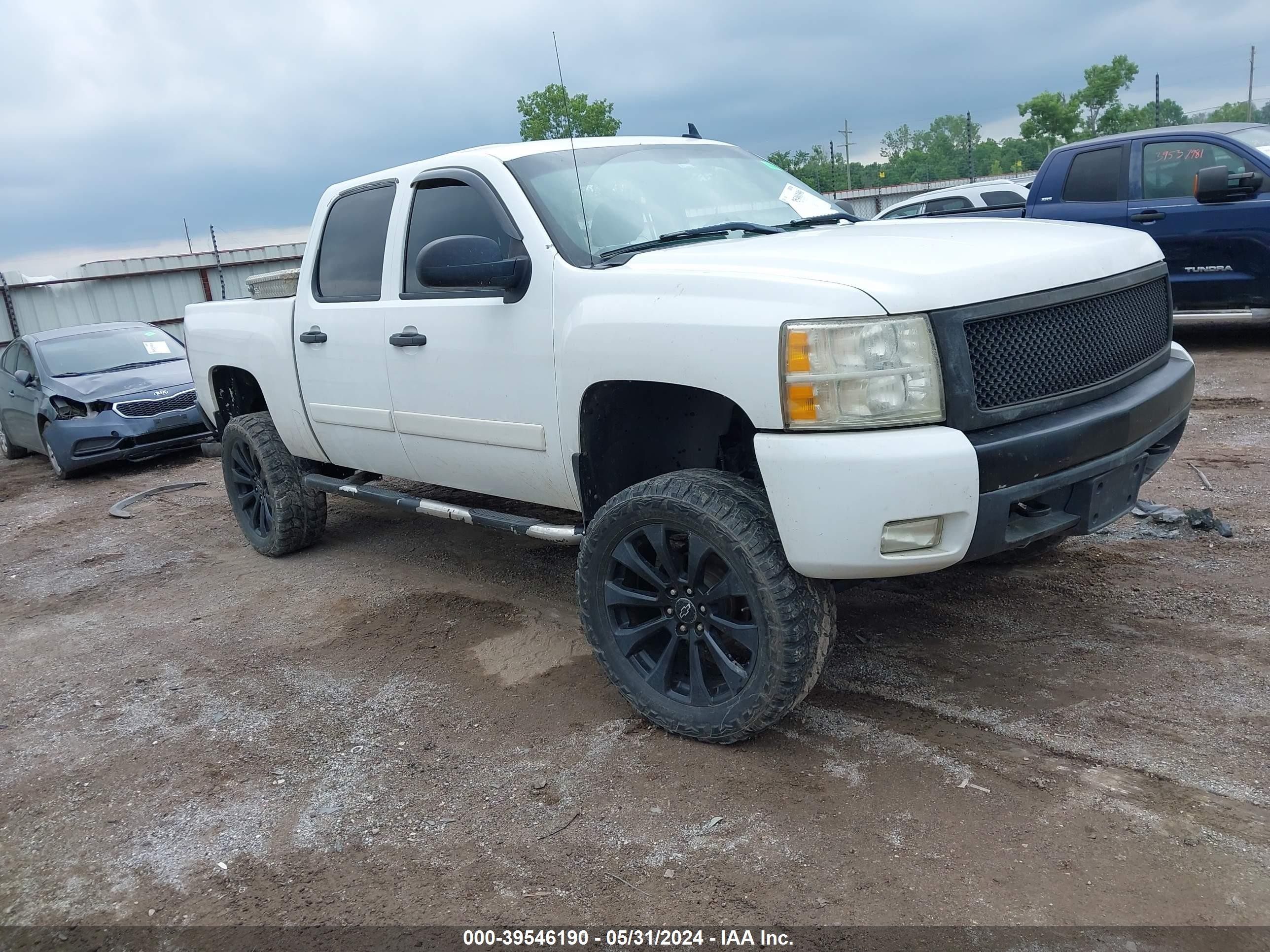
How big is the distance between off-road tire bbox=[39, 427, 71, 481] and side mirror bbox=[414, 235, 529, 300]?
790cm

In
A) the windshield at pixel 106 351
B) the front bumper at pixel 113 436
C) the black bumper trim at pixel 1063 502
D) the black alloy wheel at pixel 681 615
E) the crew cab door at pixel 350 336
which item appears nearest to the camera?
the black bumper trim at pixel 1063 502

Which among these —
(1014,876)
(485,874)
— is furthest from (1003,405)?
(485,874)

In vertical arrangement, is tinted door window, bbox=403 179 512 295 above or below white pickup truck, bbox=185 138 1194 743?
above

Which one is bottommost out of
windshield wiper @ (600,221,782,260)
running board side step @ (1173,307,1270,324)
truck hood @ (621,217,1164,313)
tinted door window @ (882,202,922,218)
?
running board side step @ (1173,307,1270,324)

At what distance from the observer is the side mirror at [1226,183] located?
26.2ft

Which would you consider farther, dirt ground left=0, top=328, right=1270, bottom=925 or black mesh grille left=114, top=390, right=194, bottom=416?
black mesh grille left=114, top=390, right=194, bottom=416

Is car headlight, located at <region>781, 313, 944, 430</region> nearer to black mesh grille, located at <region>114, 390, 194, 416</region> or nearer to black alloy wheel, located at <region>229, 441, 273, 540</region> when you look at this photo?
black alloy wheel, located at <region>229, 441, 273, 540</region>

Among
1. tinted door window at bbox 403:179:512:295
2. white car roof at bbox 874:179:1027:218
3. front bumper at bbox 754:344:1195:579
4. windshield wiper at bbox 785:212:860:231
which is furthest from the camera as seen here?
white car roof at bbox 874:179:1027:218

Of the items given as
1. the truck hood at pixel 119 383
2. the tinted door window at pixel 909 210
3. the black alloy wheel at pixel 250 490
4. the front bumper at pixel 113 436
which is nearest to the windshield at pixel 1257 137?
the tinted door window at pixel 909 210

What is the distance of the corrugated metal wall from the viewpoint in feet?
71.5

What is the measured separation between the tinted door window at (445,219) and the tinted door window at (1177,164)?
688 centimetres

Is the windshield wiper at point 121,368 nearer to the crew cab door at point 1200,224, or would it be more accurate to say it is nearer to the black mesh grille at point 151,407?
the black mesh grille at point 151,407

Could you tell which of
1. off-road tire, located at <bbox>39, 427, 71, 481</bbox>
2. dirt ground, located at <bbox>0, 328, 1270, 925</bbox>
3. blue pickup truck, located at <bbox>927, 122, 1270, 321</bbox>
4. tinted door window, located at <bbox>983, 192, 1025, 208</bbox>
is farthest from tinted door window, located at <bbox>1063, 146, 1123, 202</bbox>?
off-road tire, located at <bbox>39, 427, 71, 481</bbox>

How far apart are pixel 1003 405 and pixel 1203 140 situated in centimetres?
719
